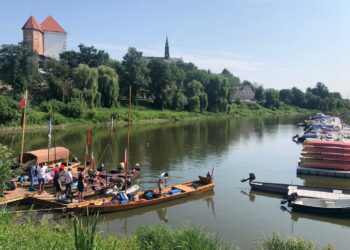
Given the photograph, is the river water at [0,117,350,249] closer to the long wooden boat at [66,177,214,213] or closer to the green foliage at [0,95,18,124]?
the long wooden boat at [66,177,214,213]

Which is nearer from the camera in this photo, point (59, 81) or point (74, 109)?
point (74, 109)

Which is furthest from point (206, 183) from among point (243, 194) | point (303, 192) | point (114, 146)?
point (114, 146)

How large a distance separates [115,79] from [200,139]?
27.9 m

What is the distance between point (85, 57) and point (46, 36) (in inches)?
1074

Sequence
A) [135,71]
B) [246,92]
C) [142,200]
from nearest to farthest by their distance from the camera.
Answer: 1. [142,200]
2. [135,71]
3. [246,92]

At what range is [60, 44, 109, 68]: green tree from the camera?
3344 inches

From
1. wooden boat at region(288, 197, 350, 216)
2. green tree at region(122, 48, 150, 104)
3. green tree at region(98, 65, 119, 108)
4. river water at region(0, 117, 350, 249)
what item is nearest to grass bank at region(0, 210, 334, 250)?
river water at region(0, 117, 350, 249)

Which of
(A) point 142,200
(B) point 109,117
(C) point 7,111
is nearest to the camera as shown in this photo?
(A) point 142,200

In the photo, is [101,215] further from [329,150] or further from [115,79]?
[115,79]

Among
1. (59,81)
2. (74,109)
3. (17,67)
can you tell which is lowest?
(74,109)

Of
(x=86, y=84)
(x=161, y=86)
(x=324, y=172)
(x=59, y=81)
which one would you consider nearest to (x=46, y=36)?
(x=161, y=86)

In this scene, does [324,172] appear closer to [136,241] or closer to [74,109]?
[136,241]

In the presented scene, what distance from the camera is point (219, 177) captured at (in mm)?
30406

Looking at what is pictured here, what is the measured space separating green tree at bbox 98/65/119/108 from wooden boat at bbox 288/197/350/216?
56.1m
